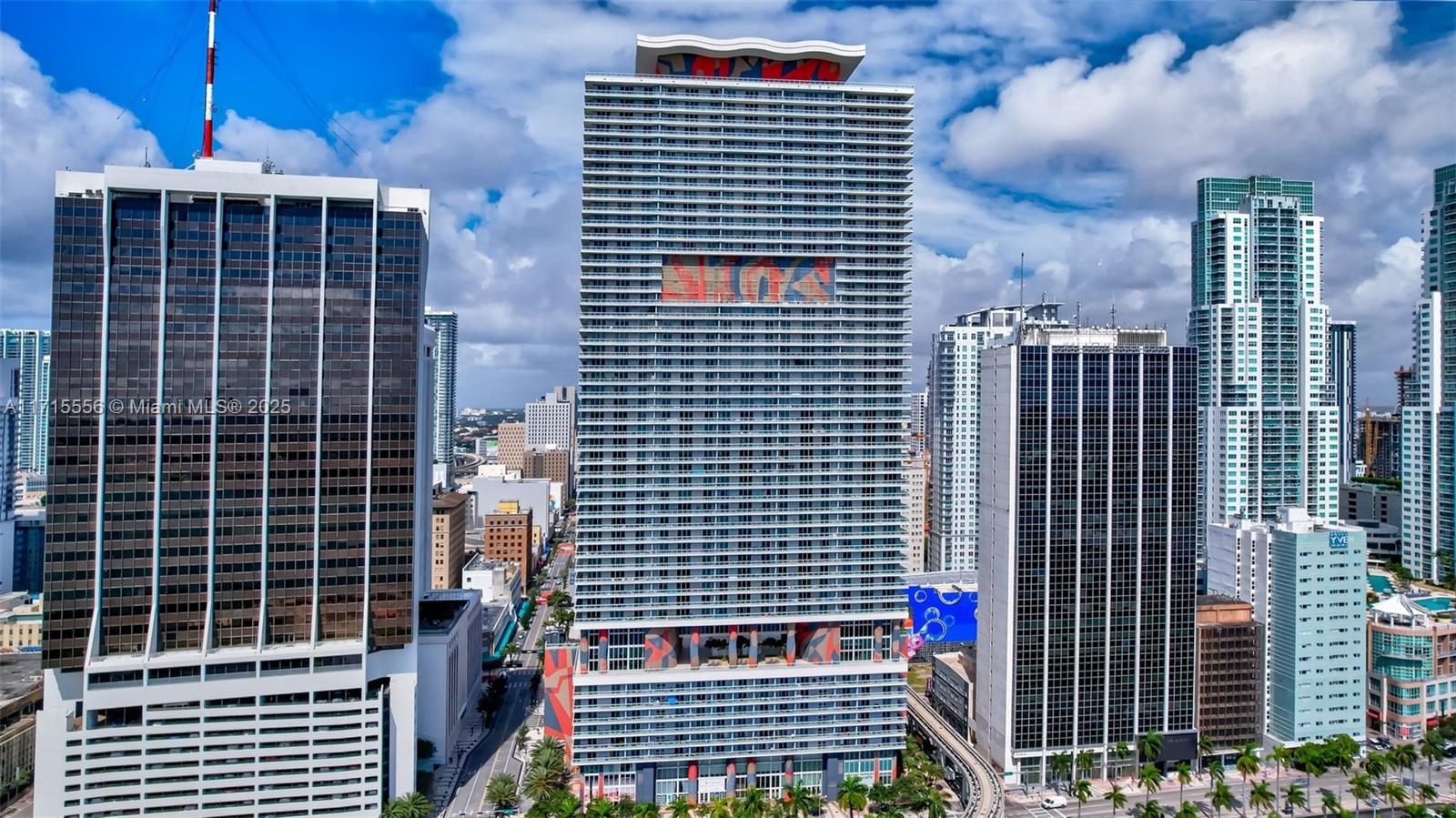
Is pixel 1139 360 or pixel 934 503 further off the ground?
pixel 1139 360

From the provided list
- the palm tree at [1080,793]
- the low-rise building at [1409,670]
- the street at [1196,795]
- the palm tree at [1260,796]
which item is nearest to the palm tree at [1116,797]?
the street at [1196,795]

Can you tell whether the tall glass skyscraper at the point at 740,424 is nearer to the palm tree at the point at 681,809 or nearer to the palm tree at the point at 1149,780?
the palm tree at the point at 681,809

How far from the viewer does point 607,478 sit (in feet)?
297

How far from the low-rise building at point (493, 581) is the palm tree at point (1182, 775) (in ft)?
362

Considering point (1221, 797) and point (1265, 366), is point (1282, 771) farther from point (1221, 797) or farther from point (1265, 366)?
point (1265, 366)

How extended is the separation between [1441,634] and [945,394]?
275ft

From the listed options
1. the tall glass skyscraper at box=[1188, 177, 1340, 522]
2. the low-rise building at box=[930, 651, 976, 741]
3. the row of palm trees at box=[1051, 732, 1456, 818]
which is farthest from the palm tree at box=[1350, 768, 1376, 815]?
the tall glass skyscraper at box=[1188, 177, 1340, 522]

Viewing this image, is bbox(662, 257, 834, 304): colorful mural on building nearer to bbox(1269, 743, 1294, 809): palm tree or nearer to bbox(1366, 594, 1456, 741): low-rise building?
bbox(1269, 743, 1294, 809): palm tree

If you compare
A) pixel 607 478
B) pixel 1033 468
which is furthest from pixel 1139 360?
pixel 607 478

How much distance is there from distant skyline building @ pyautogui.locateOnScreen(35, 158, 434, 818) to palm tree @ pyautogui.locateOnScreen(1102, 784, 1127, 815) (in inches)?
2709

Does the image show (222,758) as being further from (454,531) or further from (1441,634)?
(1441,634)

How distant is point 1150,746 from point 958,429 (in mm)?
82540

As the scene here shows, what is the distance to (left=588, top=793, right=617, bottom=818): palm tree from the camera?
7931cm

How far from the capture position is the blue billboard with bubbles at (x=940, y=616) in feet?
443
